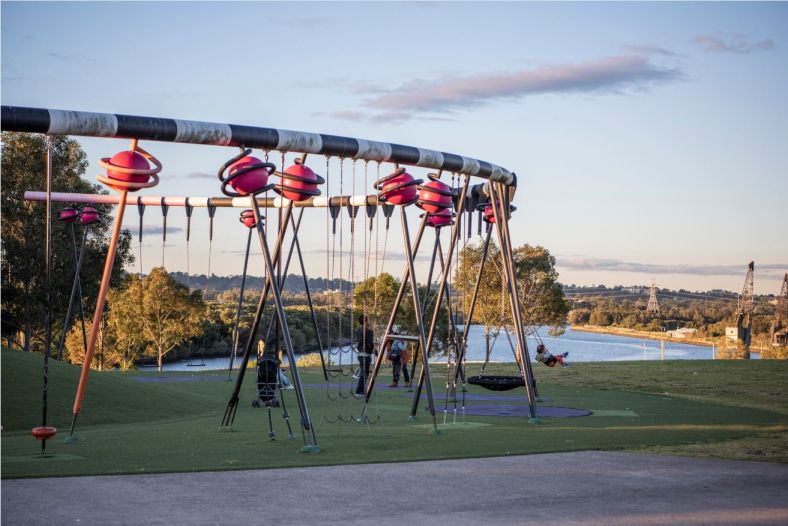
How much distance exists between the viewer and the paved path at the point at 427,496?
926 centimetres

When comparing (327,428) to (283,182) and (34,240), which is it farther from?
(34,240)

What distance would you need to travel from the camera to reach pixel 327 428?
56.7 ft

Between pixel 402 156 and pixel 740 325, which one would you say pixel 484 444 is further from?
pixel 740 325

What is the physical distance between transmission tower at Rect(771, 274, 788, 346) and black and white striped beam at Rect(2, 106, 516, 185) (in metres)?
112

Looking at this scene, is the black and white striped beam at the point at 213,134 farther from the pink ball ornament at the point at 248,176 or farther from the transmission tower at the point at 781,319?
→ the transmission tower at the point at 781,319

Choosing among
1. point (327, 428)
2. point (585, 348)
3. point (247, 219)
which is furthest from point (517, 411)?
point (585, 348)

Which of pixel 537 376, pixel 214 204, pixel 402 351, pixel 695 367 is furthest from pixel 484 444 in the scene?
pixel 695 367

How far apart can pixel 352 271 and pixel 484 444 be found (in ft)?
19.7

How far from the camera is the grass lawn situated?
13164 millimetres

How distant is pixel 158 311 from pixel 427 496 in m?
53.1

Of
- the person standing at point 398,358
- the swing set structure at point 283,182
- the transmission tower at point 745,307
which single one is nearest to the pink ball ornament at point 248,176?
the swing set structure at point 283,182

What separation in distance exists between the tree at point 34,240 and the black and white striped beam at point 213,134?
93.6 feet

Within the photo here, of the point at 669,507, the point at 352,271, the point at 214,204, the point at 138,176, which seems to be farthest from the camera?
the point at 214,204

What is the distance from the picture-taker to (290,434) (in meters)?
15.2
